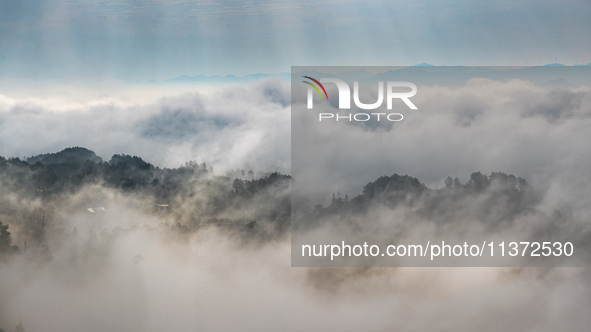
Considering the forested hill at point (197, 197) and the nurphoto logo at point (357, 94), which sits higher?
the nurphoto logo at point (357, 94)

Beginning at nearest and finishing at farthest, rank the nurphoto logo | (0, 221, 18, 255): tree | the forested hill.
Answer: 1. the nurphoto logo
2. (0, 221, 18, 255): tree
3. the forested hill

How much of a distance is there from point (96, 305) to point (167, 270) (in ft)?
9.26

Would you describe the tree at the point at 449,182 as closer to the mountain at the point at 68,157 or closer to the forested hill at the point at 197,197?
the forested hill at the point at 197,197

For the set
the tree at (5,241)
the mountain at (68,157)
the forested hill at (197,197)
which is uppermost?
the mountain at (68,157)

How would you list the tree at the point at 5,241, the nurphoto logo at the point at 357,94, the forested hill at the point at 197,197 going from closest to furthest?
1. the nurphoto logo at the point at 357,94
2. the tree at the point at 5,241
3. the forested hill at the point at 197,197

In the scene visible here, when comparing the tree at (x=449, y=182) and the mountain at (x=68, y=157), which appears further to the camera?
the tree at (x=449, y=182)

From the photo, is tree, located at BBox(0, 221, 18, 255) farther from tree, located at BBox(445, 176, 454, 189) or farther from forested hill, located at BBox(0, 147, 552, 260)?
tree, located at BBox(445, 176, 454, 189)

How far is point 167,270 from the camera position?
15.7m

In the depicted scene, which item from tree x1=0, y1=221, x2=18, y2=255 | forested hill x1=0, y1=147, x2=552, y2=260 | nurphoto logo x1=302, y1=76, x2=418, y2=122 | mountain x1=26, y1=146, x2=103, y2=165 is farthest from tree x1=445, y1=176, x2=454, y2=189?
tree x1=0, y1=221, x2=18, y2=255

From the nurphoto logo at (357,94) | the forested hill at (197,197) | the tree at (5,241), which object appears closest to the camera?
the nurphoto logo at (357,94)

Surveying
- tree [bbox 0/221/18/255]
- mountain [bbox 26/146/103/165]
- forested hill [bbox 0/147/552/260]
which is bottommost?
tree [bbox 0/221/18/255]

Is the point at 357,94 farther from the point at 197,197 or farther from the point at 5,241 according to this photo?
the point at 5,241

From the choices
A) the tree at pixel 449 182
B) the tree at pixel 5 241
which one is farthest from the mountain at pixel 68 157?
the tree at pixel 449 182

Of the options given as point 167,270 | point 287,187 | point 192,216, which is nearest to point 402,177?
point 287,187
